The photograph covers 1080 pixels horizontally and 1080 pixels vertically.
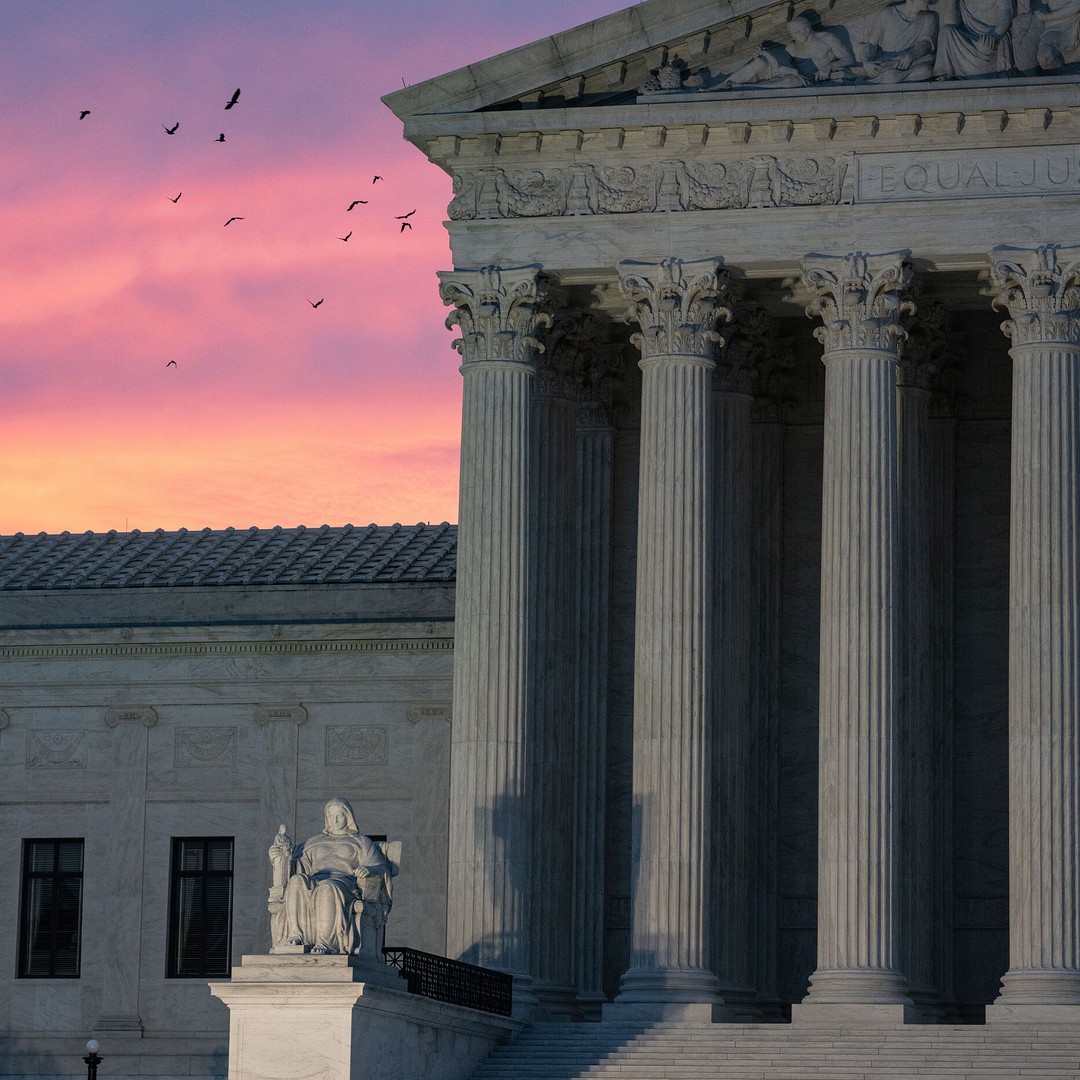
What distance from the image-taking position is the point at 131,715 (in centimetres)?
7519

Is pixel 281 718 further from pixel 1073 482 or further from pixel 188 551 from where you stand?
pixel 1073 482

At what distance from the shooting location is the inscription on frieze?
6100cm

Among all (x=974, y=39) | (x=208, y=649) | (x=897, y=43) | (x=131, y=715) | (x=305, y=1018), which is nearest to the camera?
(x=305, y=1018)

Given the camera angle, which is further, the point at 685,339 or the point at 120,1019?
the point at 120,1019

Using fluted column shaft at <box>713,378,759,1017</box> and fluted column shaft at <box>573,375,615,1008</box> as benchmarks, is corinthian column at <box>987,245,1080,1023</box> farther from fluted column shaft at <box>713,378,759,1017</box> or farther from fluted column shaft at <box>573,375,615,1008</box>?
fluted column shaft at <box>573,375,615,1008</box>

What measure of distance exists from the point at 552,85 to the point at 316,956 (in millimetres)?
20616

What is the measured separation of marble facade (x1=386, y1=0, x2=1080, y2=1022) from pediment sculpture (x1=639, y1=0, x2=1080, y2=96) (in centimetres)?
7

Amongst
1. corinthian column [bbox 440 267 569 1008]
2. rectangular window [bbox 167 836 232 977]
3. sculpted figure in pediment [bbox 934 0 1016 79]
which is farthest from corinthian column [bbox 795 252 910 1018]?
rectangular window [bbox 167 836 232 977]

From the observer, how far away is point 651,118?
204 feet

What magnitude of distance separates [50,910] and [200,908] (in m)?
4.01

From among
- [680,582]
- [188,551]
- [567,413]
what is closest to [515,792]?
[680,582]

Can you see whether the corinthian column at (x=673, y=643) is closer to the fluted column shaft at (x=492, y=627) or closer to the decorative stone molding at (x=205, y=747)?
the fluted column shaft at (x=492, y=627)

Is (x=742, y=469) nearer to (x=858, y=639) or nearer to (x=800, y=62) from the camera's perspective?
(x=858, y=639)

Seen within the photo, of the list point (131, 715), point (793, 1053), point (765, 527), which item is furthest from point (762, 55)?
point (131, 715)
